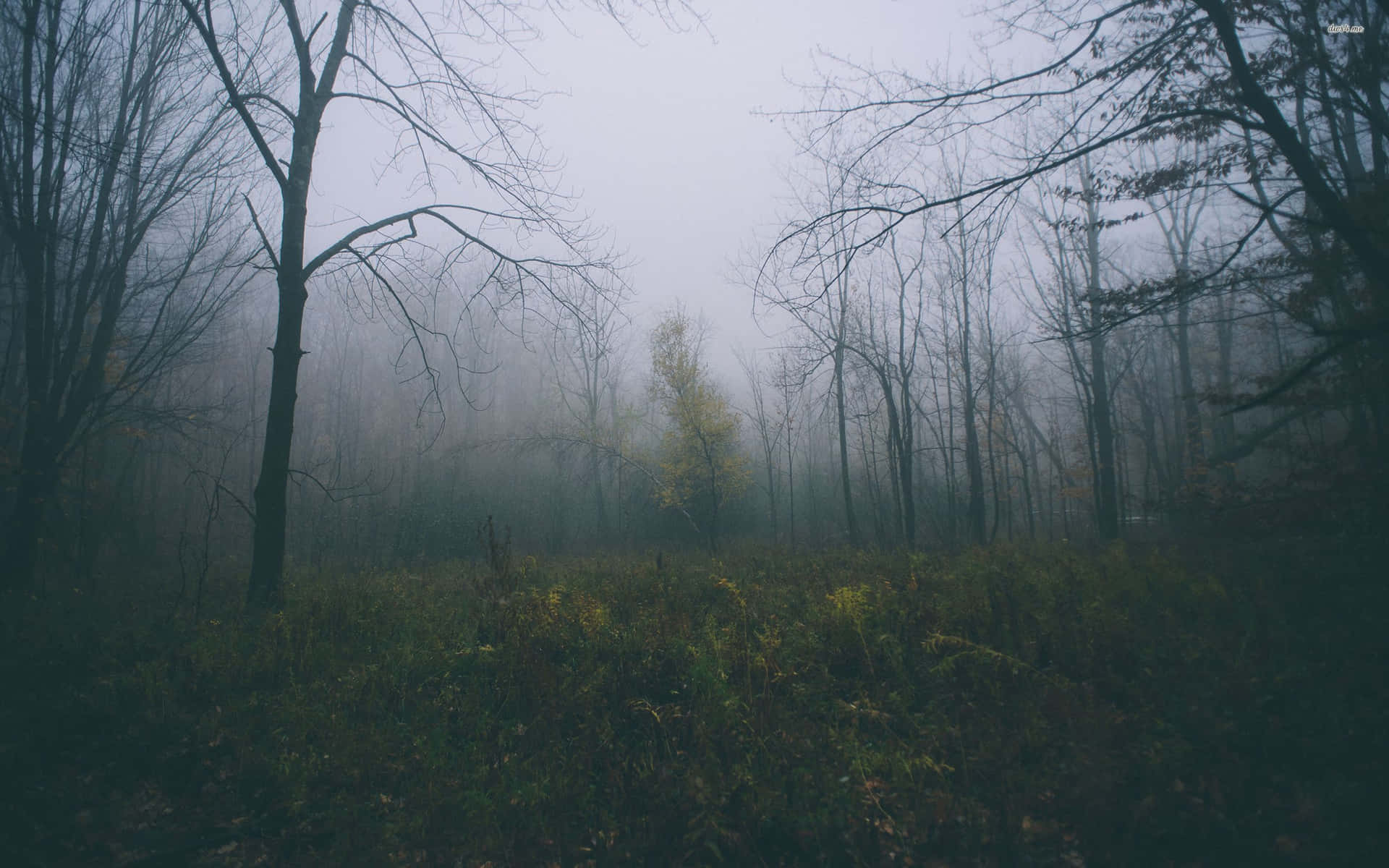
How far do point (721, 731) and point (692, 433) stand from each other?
15370 mm

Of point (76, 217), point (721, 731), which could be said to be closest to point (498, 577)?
point (721, 731)

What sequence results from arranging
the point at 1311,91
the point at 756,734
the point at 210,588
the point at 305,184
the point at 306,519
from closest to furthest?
the point at 756,734, the point at 1311,91, the point at 305,184, the point at 210,588, the point at 306,519

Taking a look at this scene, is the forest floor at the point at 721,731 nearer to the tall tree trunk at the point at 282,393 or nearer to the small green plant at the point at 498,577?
the small green plant at the point at 498,577

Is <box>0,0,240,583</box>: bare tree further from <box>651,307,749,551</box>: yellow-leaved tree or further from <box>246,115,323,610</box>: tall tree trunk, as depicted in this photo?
<box>651,307,749,551</box>: yellow-leaved tree

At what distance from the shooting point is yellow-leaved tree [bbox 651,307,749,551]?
1834 centimetres

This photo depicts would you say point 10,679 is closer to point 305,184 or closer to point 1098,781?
point 305,184

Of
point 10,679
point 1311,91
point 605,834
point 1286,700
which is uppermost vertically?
point 1311,91

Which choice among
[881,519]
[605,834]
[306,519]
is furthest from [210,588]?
[881,519]

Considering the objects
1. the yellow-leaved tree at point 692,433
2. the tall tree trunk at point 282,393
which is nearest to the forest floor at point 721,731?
the tall tree trunk at point 282,393

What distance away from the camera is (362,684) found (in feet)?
14.9

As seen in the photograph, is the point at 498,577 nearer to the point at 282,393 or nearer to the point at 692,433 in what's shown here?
the point at 282,393

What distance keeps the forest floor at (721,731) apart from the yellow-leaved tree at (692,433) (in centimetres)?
A: 1164

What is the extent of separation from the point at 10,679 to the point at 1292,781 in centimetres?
896

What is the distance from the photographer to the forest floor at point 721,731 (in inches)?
118
